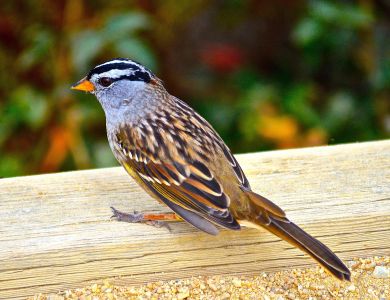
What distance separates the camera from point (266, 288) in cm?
269

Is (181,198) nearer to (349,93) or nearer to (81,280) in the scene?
(81,280)

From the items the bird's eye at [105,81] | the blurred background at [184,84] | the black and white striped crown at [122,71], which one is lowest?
the blurred background at [184,84]

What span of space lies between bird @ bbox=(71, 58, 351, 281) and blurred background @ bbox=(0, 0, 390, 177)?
3.28ft

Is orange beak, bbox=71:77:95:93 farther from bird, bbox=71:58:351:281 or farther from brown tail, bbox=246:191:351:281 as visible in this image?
brown tail, bbox=246:191:351:281

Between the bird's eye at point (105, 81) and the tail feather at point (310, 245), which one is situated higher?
the bird's eye at point (105, 81)

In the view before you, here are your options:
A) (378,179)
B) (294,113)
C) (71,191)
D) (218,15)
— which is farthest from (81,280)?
(218,15)

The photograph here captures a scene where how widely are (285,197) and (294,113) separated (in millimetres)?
1637

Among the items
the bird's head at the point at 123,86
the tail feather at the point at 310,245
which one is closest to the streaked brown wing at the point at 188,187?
the tail feather at the point at 310,245

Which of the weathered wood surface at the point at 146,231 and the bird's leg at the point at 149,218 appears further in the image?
the bird's leg at the point at 149,218

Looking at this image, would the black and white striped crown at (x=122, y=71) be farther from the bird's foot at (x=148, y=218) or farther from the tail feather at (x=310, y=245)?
the tail feather at (x=310, y=245)

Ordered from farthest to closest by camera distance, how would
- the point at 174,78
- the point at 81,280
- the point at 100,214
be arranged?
the point at 174,78
the point at 100,214
the point at 81,280

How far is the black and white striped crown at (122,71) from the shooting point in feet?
9.87

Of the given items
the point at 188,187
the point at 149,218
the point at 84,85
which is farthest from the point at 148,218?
the point at 84,85

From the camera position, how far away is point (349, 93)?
4.84m
